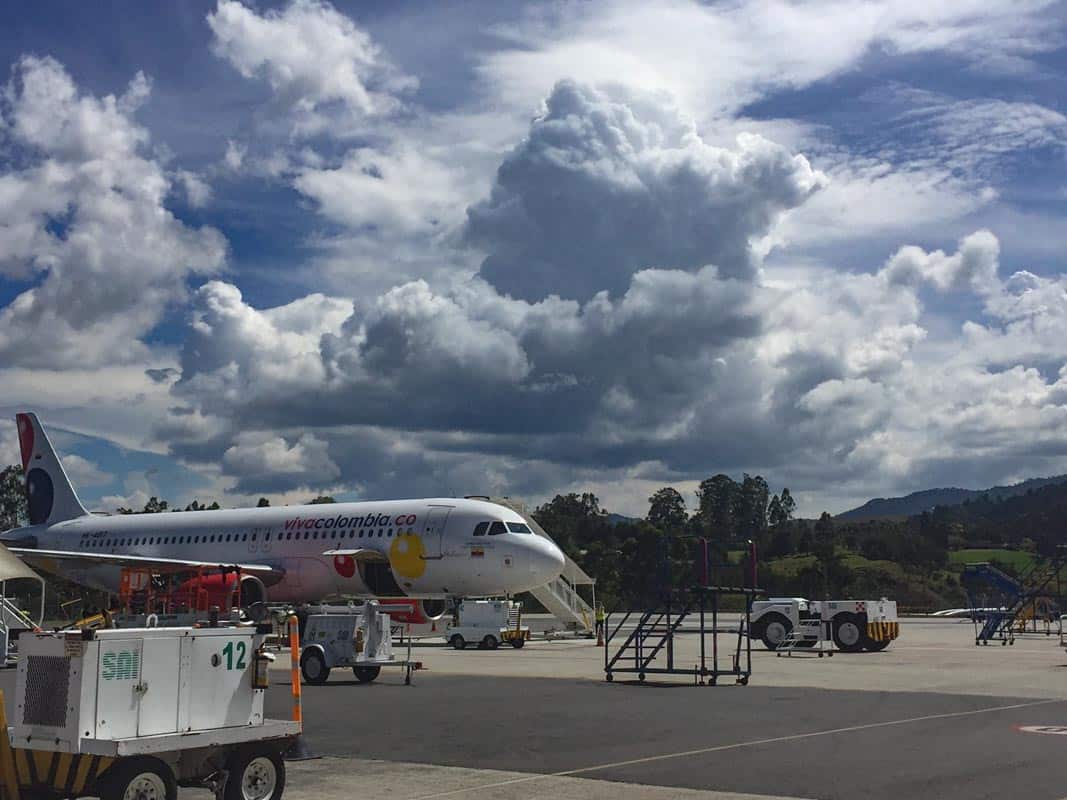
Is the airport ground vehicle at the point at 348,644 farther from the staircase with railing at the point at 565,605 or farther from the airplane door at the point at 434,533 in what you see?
the staircase with railing at the point at 565,605

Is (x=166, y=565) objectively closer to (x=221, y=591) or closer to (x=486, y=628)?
(x=221, y=591)

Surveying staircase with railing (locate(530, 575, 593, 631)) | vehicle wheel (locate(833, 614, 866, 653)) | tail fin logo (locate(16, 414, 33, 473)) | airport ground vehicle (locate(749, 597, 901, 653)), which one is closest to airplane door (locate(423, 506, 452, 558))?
staircase with railing (locate(530, 575, 593, 631))

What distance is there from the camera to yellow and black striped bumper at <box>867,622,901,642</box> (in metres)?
38.7

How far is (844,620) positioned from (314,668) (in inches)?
781

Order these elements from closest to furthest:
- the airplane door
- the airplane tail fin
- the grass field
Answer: the airplane door → the airplane tail fin → the grass field

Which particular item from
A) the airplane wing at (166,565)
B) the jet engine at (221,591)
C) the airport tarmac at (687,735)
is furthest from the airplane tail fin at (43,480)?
the airport tarmac at (687,735)

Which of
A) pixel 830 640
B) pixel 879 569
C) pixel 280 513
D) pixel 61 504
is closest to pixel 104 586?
pixel 61 504

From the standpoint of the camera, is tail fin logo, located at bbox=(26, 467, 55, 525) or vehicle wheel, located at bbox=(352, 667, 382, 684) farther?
tail fin logo, located at bbox=(26, 467, 55, 525)

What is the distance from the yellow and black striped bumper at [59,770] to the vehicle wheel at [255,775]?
4.28 ft

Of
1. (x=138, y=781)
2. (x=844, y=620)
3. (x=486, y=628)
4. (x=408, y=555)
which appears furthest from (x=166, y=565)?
(x=138, y=781)

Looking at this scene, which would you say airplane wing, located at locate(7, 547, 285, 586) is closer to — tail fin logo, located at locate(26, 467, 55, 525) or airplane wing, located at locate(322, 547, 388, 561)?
airplane wing, located at locate(322, 547, 388, 561)

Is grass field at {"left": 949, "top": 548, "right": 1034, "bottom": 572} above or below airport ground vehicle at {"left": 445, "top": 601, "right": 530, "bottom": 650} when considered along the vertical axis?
above

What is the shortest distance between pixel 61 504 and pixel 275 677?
35839mm

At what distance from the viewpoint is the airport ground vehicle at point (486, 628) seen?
44062 mm
